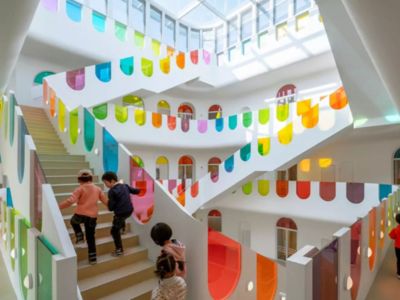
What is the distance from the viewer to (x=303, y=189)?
922 centimetres

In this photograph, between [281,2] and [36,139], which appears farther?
[281,2]

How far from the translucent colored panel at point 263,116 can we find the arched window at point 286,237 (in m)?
4.45

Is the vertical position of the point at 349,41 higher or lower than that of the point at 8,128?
higher

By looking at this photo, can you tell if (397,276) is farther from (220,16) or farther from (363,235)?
(220,16)

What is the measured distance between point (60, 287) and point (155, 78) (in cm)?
922

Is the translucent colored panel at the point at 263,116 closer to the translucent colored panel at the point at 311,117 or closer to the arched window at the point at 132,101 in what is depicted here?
the translucent colored panel at the point at 311,117

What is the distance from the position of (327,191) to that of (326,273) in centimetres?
711

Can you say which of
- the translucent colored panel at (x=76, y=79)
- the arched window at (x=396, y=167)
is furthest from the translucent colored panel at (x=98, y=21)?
the arched window at (x=396, y=167)

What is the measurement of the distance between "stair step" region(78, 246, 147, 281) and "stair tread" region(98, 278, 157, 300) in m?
0.36

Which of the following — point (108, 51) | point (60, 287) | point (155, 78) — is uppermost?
point (108, 51)

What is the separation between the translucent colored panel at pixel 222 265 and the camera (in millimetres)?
3777

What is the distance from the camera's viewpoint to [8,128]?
4.94 metres

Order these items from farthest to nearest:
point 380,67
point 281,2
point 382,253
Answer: point 281,2, point 382,253, point 380,67

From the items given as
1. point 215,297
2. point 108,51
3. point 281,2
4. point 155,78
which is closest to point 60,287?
point 215,297
